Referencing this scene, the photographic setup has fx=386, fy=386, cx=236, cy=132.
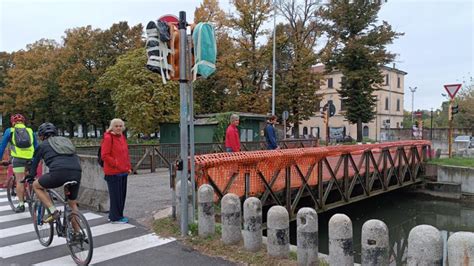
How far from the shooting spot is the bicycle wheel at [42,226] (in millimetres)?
5489

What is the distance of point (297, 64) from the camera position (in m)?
29.8

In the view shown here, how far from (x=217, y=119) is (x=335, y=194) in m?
11.0

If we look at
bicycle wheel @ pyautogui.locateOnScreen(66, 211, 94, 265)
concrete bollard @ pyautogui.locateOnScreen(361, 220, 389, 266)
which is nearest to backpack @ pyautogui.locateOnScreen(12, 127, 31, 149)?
bicycle wheel @ pyautogui.locateOnScreen(66, 211, 94, 265)

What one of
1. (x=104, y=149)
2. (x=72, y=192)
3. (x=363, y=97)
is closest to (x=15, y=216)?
(x=104, y=149)

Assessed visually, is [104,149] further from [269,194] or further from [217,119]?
[217,119]

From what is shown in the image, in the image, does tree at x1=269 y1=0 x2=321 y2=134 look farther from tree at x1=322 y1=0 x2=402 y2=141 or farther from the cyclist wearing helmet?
the cyclist wearing helmet

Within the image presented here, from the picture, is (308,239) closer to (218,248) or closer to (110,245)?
(218,248)

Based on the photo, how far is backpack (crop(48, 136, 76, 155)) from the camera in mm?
5062

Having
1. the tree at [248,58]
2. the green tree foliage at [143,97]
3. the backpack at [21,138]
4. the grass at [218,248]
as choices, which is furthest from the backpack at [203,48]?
the tree at [248,58]

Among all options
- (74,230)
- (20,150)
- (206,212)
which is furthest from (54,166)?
(20,150)

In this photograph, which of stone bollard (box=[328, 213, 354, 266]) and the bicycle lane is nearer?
stone bollard (box=[328, 213, 354, 266])

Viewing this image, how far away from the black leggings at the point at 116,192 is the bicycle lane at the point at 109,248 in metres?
0.22

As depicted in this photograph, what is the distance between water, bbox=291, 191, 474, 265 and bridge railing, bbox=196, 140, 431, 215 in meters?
1.00

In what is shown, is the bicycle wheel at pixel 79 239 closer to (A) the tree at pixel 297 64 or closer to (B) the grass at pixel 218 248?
(B) the grass at pixel 218 248
